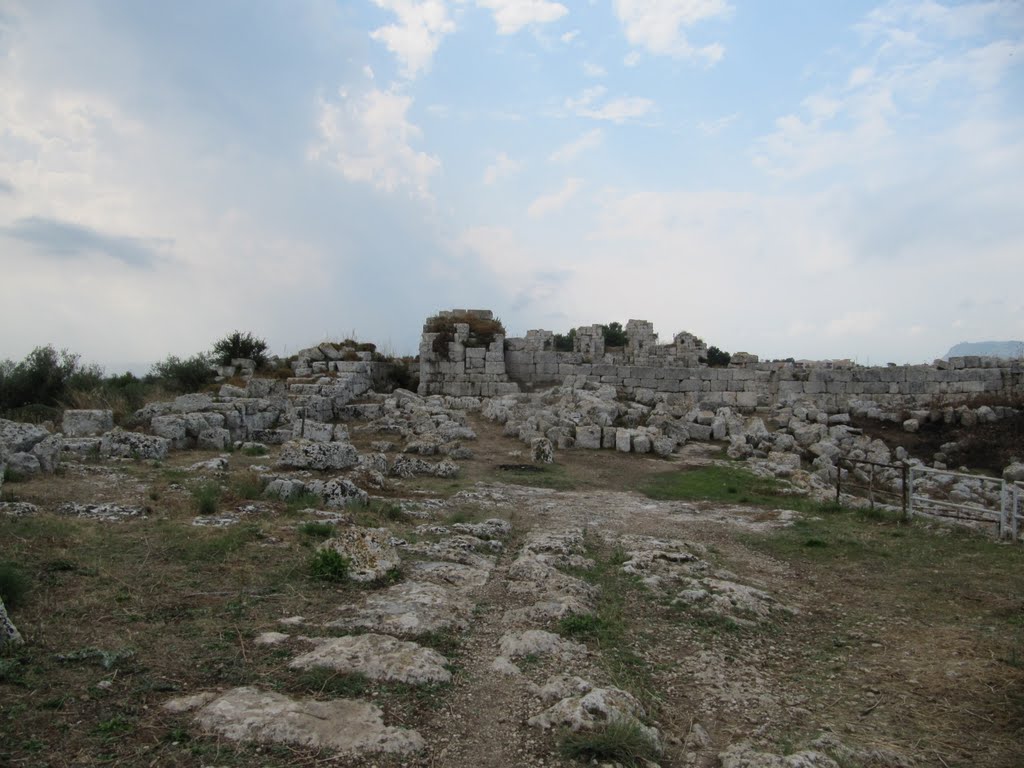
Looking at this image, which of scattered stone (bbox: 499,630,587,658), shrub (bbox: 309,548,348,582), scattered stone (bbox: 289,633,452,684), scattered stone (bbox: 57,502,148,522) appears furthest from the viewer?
scattered stone (bbox: 57,502,148,522)

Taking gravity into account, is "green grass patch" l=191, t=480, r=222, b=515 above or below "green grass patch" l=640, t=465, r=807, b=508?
above

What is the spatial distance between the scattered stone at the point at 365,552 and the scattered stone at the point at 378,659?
130 cm

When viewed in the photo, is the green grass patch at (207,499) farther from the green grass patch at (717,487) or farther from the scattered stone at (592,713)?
the green grass patch at (717,487)

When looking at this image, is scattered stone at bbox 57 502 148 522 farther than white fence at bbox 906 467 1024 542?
No

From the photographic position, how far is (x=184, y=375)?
21359 mm

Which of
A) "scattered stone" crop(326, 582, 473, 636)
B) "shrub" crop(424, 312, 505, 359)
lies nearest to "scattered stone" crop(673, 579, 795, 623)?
"scattered stone" crop(326, 582, 473, 636)

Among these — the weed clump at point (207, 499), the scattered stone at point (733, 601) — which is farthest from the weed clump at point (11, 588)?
the scattered stone at point (733, 601)

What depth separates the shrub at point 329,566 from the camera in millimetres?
5892

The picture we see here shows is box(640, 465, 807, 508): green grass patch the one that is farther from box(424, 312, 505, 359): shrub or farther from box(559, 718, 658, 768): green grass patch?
box(424, 312, 505, 359): shrub

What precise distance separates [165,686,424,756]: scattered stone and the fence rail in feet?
28.5

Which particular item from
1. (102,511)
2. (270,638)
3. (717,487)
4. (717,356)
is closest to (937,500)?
(717,487)

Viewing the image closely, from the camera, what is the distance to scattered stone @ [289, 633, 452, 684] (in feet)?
13.8

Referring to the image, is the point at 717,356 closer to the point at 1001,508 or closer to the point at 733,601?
the point at 1001,508

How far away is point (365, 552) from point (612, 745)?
3.22 m
